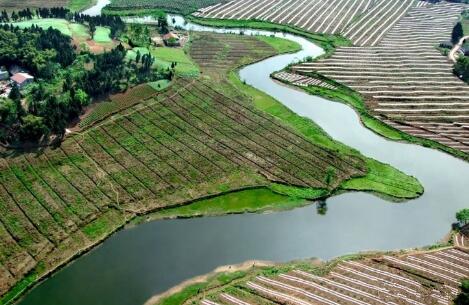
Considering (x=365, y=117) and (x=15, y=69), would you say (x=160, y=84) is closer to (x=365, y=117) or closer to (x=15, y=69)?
(x=15, y=69)

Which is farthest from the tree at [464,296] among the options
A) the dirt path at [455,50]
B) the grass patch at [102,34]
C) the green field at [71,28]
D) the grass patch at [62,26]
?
the grass patch at [62,26]

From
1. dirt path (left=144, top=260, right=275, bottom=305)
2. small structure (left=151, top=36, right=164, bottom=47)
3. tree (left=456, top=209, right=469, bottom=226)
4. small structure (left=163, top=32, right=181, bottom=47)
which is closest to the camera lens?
dirt path (left=144, top=260, right=275, bottom=305)

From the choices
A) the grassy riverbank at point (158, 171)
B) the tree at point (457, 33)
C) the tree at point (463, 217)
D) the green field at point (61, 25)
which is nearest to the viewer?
the grassy riverbank at point (158, 171)

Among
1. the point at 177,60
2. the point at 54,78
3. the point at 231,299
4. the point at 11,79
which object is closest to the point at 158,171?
the point at 231,299

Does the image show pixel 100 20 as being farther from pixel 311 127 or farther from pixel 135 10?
pixel 311 127

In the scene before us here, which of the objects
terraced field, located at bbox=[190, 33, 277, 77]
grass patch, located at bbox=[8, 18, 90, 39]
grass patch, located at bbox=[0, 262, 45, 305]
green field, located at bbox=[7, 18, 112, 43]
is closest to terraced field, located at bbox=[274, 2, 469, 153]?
terraced field, located at bbox=[190, 33, 277, 77]

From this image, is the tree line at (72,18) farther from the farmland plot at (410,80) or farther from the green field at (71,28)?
the farmland plot at (410,80)

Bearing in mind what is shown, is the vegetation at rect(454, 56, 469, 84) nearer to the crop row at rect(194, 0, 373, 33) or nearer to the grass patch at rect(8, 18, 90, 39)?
the crop row at rect(194, 0, 373, 33)

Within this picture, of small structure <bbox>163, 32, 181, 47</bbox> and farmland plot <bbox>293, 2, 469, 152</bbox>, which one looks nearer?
farmland plot <bbox>293, 2, 469, 152</bbox>
